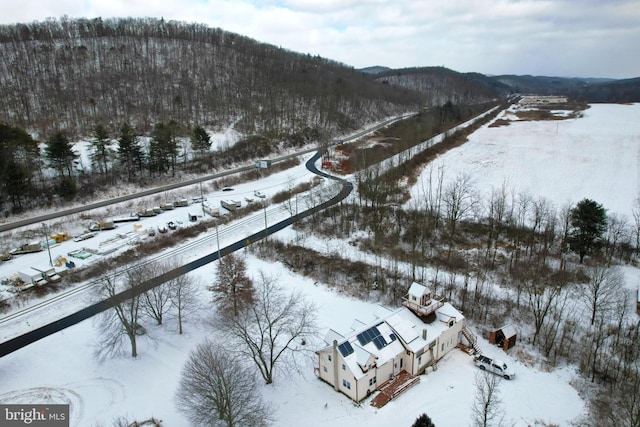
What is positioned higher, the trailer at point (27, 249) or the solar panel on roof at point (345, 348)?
the solar panel on roof at point (345, 348)

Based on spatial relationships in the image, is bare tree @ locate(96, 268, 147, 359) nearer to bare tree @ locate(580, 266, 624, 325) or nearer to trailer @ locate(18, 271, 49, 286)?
trailer @ locate(18, 271, 49, 286)

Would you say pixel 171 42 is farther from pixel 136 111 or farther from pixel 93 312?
pixel 93 312

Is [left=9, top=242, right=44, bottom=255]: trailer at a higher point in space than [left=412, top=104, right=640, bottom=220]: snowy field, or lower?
lower

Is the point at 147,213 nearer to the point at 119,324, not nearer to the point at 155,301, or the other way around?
the point at 155,301

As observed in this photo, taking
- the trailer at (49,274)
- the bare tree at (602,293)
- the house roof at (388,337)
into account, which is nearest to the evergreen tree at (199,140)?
the trailer at (49,274)

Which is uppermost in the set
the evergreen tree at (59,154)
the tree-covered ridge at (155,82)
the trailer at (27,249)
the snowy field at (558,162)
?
the tree-covered ridge at (155,82)

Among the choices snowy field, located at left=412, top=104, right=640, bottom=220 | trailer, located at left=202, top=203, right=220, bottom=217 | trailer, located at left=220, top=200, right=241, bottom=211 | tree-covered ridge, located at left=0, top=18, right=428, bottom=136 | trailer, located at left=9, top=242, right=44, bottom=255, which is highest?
tree-covered ridge, located at left=0, top=18, right=428, bottom=136

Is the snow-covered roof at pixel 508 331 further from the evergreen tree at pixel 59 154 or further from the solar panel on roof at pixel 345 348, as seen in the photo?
the evergreen tree at pixel 59 154

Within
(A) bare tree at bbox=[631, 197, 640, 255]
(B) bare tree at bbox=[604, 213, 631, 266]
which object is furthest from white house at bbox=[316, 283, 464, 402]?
(A) bare tree at bbox=[631, 197, 640, 255]
